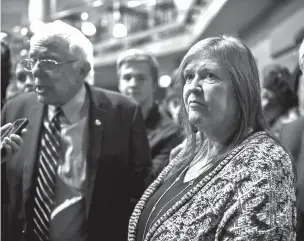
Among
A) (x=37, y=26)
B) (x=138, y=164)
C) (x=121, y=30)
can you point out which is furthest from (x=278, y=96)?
(x=121, y=30)

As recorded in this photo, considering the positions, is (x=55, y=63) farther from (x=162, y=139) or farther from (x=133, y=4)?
(x=133, y=4)

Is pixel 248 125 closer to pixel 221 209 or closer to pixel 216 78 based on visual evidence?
pixel 216 78

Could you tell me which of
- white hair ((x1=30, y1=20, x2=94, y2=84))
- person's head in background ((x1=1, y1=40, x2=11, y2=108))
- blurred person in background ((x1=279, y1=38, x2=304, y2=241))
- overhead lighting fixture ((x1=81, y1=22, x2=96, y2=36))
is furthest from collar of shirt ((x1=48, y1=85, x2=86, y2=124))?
overhead lighting fixture ((x1=81, y1=22, x2=96, y2=36))

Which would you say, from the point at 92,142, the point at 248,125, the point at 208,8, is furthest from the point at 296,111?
the point at 208,8

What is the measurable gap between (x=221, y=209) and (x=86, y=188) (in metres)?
0.96

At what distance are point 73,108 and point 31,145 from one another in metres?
0.26

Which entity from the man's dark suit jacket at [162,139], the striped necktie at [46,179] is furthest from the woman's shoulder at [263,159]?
the man's dark suit jacket at [162,139]

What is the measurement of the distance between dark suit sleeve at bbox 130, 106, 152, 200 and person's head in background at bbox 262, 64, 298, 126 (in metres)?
1.33

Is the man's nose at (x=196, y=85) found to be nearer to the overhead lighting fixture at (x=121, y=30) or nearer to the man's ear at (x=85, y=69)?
the man's ear at (x=85, y=69)

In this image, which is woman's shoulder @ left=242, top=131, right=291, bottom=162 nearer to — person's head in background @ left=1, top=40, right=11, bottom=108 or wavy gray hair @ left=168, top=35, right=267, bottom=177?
wavy gray hair @ left=168, top=35, right=267, bottom=177

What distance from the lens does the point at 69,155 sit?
7.62 ft

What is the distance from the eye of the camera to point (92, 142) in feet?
7.73

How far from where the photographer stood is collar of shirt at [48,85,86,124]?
7.78 feet

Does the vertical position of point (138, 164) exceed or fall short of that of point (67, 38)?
it falls short
